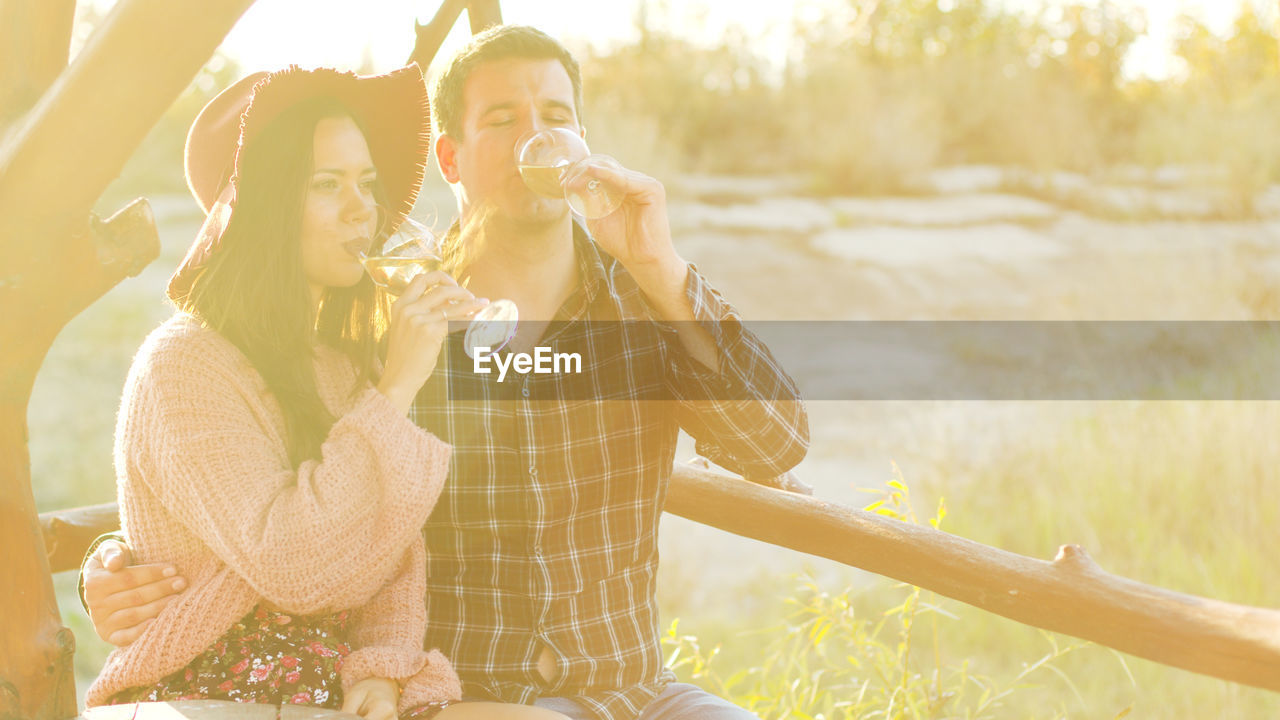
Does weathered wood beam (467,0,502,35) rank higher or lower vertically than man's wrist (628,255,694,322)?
higher

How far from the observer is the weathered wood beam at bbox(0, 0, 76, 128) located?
2.10 metres

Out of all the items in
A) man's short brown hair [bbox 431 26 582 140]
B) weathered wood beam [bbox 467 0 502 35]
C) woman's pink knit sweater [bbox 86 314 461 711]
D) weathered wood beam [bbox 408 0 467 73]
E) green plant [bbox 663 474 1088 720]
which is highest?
weathered wood beam [bbox 467 0 502 35]

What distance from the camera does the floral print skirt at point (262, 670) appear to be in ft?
6.07

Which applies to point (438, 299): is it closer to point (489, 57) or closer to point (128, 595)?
point (128, 595)

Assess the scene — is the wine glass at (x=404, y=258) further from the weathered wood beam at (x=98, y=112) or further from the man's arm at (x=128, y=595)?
the man's arm at (x=128, y=595)

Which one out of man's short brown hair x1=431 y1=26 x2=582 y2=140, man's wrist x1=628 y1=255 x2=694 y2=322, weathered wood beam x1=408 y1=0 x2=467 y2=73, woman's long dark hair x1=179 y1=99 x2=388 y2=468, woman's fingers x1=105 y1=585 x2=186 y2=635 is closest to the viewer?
woman's fingers x1=105 y1=585 x2=186 y2=635

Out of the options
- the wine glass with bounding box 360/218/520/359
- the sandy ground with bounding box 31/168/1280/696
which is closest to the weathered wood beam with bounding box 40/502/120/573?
the wine glass with bounding box 360/218/520/359

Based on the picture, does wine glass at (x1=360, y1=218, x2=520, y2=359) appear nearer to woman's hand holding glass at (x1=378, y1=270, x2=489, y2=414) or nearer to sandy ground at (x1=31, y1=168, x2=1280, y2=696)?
woman's hand holding glass at (x1=378, y1=270, x2=489, y2=414)

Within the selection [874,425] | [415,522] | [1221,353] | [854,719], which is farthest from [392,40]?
[415,522]

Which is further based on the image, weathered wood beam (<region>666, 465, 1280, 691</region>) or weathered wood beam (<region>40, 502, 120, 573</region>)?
weathered wood beam (<region>40, 502, 120, 573</region>)

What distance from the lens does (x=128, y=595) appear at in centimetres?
184

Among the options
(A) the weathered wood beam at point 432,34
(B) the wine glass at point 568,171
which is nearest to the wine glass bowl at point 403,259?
(B) the wine glass at point 568,171

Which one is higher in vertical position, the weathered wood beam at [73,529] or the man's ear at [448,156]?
the man's ear at [448,156]

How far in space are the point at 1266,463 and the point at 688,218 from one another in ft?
22.4
